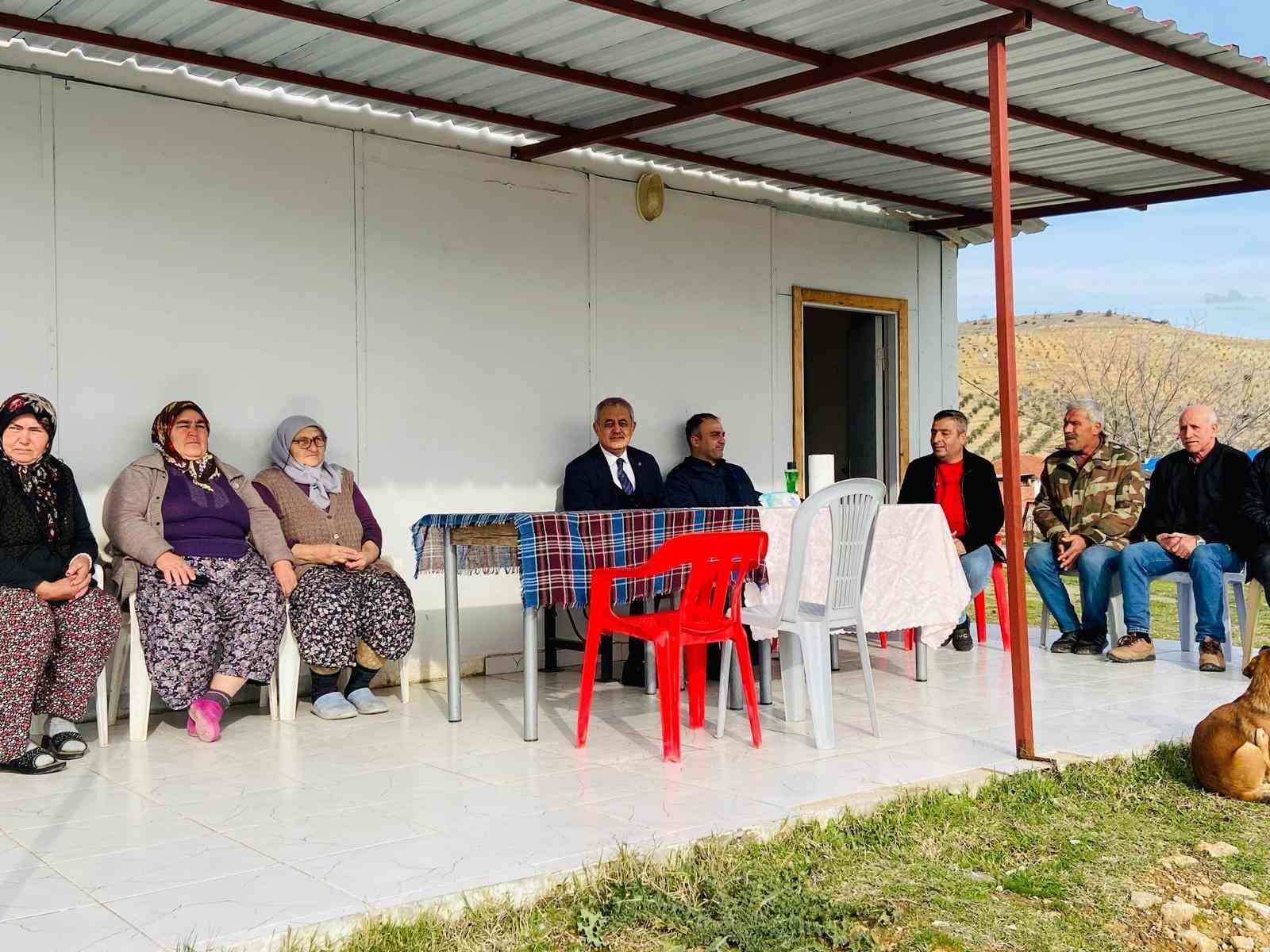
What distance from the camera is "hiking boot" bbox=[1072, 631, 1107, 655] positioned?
7051 millimetres

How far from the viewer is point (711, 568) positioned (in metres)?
4.61

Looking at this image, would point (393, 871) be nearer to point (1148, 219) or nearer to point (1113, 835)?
point (1113, 835)

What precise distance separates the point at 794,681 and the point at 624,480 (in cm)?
191

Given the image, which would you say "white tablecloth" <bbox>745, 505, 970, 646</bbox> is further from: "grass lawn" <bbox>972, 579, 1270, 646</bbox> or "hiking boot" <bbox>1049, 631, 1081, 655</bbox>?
"grass lawn" <bbox>972, 579, 1270, 646</bbox>

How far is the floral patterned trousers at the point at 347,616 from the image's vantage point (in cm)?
543

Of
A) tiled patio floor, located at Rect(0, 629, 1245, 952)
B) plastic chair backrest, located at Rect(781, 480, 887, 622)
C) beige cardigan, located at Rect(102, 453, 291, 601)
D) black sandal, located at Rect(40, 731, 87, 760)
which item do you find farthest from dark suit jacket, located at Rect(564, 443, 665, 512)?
black sandal, located at Rect(40, 731, 87, 760)

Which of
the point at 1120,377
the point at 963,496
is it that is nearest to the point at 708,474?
the point at 963,496

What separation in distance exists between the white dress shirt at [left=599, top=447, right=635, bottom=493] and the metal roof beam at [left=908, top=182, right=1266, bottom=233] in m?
3.28

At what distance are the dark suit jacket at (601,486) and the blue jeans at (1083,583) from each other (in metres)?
1.99

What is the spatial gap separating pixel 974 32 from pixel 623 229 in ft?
9.60

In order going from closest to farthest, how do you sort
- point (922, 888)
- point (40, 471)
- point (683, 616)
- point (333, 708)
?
point (922, 888), point (683, 616), point (40, 471), point (333, 708)

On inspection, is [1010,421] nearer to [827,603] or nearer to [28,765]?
[827,603]

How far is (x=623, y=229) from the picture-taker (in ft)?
24.0

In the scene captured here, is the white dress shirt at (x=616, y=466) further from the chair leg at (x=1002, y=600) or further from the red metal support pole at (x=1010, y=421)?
the red metal support pole at (x=1010, y=421)
